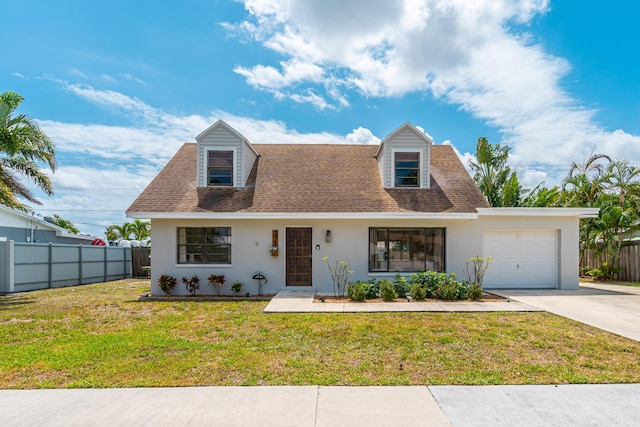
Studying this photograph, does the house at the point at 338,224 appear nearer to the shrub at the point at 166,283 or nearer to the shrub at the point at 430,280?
the shrub at the point at 166,283

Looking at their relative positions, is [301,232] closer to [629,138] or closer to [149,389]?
[149,389]

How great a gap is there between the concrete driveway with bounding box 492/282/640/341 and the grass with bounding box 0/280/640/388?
655mm

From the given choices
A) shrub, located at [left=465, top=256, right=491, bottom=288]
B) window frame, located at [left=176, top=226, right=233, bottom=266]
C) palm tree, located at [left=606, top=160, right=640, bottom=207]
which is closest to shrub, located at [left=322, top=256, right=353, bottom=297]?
window frame, located at [left=176, top=226, right=233, bottom=266]

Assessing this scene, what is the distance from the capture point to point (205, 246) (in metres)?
12.2

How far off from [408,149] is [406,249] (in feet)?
12.2

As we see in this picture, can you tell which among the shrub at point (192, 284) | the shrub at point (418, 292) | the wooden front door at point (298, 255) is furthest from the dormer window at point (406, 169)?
the shrub at point (192, 284)

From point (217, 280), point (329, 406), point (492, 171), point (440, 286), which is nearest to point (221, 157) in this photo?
point (217, 280)

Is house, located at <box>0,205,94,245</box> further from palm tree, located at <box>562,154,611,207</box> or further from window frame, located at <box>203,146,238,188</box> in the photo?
palm tree, located at <box>562,154,611,207</box>

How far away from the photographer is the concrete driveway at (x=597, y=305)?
7.63m

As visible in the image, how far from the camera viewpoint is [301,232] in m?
12.4

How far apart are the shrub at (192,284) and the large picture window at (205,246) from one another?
58 centimetres

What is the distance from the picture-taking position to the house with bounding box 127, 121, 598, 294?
12078mm

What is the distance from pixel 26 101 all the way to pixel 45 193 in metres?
4.77

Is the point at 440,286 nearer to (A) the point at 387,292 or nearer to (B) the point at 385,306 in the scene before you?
(A) the point at 387,292
